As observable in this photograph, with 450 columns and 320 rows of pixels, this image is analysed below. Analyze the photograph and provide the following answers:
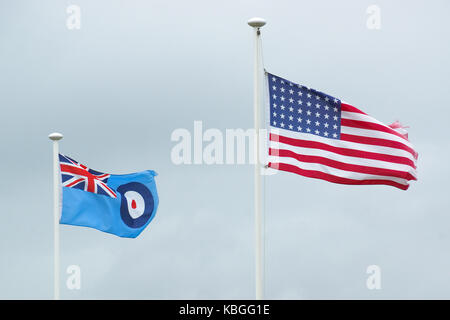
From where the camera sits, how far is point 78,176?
36062 mm

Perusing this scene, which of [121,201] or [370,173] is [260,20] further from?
[121,201]

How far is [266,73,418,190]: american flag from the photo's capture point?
27781mm

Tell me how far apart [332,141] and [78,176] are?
1068 cm

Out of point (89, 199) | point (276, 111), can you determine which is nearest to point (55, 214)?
point (89, 199)

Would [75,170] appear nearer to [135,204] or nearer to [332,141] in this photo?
[135,204]

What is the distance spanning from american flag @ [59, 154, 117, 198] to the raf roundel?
78 cm

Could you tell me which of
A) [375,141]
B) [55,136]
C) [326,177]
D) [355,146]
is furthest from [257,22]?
[55,136]

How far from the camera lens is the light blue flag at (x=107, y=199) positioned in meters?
35.8

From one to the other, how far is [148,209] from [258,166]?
34.2ft

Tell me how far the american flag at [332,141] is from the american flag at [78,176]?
994 cm

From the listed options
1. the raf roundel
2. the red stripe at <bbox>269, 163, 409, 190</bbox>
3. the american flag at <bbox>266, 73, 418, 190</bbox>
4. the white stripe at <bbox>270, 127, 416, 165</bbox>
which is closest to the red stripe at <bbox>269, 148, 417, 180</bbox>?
the american flag at <bbox>266, 73, 418, 190</bbox>

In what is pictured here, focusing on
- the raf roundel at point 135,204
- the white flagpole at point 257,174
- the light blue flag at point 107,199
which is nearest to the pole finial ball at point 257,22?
the white flagpole at point 257,174

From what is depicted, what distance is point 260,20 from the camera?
1077 inches

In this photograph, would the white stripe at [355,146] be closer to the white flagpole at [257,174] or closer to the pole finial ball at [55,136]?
the white flagpole at [257,174]
